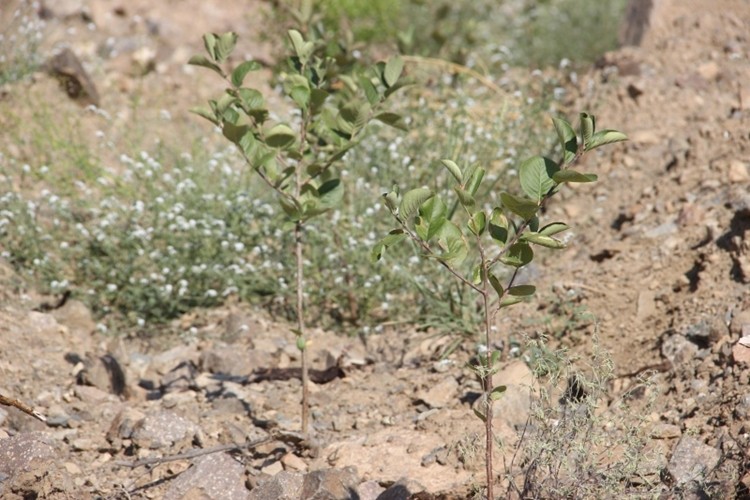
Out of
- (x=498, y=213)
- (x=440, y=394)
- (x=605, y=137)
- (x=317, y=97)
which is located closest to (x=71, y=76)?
(x=317, y=97)

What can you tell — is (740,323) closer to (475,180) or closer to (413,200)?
(475,180)

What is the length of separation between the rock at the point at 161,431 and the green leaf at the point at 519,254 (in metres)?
1.57

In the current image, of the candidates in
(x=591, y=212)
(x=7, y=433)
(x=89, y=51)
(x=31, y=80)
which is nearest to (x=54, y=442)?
(x=7, y=433)

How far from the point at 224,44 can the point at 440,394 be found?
1638 millimetres

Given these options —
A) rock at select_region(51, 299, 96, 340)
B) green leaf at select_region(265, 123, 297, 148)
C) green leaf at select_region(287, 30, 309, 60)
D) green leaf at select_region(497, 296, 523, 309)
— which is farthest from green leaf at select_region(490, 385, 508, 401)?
rock at select_region(51, 299, 96, 340)

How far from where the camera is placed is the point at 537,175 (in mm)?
2695

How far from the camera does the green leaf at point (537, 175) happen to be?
269 centimetres

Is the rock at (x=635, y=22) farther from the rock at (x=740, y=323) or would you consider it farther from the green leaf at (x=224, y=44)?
the green leaf at (x=224, y=44)

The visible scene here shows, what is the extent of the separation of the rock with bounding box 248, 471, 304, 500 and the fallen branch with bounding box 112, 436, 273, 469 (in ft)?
0.85

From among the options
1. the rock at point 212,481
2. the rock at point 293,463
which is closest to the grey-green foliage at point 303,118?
the rock at point 293,463

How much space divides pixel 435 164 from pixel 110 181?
2.00 metres

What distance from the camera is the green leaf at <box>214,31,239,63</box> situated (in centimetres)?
333

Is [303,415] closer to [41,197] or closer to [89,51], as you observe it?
[41,197]

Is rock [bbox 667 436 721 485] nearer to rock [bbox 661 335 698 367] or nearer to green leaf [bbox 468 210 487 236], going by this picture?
rock [bbox 661 335 698 367]
